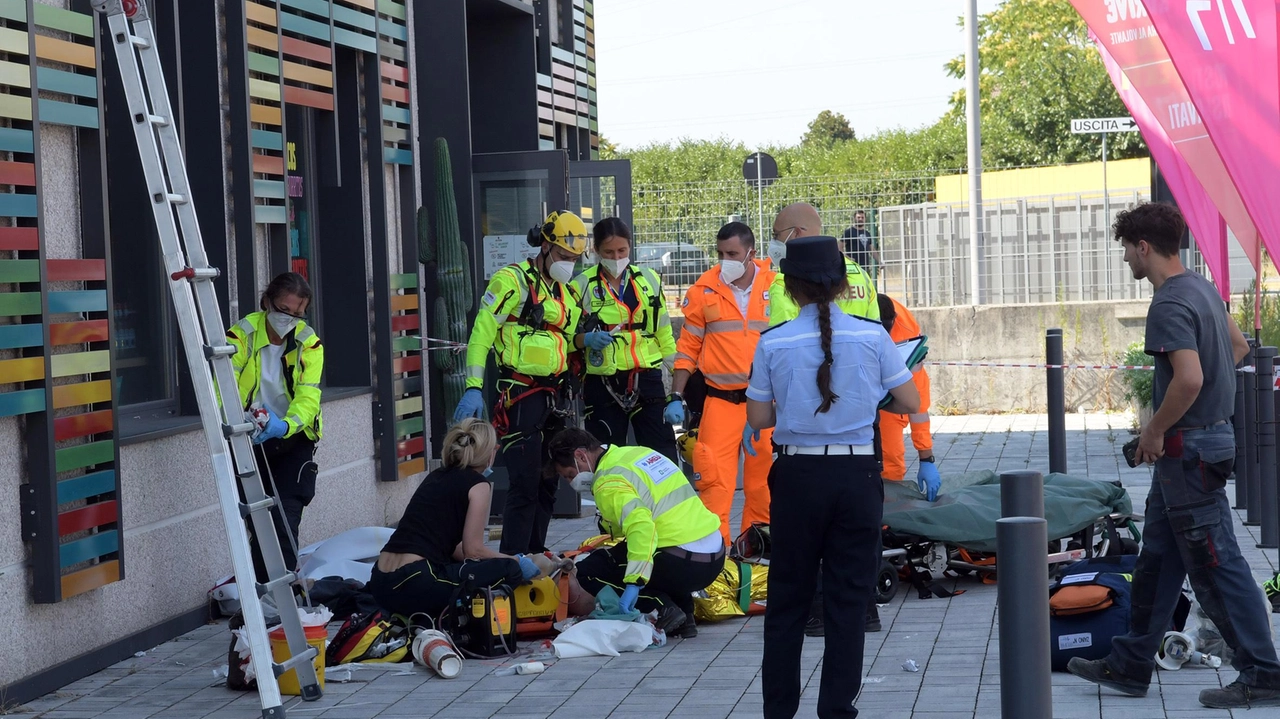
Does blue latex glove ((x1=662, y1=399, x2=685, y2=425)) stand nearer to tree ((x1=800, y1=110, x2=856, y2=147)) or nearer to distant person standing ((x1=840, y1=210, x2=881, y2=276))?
distant person standing ((x1=840, y1=210, x2=881, y2=276))

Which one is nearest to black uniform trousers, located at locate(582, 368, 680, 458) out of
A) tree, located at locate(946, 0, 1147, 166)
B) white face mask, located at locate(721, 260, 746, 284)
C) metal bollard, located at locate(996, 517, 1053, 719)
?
white face mask, located at locate(721, 260, 746, 284)

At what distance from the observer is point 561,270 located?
8.12m

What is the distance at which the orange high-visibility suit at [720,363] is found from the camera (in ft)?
26.2

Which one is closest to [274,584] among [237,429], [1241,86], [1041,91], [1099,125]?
[237,429]

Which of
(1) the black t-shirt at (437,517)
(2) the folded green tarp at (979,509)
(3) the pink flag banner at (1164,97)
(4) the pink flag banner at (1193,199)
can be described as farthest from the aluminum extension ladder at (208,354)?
(4) the pink flag banner at (1193,199)

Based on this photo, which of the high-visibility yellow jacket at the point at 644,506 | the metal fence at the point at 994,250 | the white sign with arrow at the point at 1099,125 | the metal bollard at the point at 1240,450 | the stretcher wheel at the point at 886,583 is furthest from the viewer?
the metal fence at the point at 994,250

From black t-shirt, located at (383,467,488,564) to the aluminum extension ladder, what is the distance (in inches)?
39.5

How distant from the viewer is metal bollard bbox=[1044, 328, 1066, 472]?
33.9 ft

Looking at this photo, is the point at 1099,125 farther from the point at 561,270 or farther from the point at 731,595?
the point at 731,595

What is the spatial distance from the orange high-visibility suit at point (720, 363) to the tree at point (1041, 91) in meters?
34.5

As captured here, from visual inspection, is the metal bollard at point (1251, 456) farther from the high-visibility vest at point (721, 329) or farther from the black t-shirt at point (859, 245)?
the black t-shirt at point (859, 245)

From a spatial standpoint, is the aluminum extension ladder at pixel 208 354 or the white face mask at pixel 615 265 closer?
the aluminum extension ladder at pixel 208 354

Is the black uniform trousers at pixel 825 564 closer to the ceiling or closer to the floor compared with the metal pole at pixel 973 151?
closer to the floor

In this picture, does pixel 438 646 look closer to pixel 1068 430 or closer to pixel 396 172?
pixel 396 172
